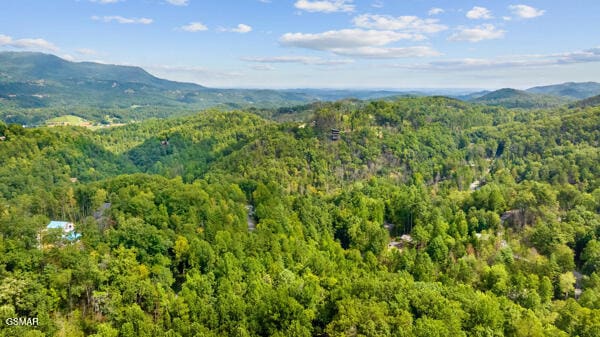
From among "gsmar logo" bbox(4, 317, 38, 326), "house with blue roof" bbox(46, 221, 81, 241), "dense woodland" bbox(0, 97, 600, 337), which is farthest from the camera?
"house with blue roof" bbox(46, 221, 81, 241)

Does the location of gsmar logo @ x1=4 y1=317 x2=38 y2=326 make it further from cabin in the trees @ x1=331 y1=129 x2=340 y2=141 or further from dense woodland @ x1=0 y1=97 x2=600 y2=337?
cabin in the trees @ x1=331 y1=129 x2=340 y2=141

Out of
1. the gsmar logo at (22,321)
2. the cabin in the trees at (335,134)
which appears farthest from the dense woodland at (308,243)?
the cabin in the trees at (335,134)

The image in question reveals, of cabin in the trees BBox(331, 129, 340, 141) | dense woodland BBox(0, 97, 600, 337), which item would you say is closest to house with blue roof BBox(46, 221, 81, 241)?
Result: dense woodland BBox(0, 97, 600, 337)

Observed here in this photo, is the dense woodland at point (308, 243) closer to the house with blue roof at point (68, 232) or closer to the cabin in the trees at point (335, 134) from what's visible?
the house with blue roof at point (68, 232)

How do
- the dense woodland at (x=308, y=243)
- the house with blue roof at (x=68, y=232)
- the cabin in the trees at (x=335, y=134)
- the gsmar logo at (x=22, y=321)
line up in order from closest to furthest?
the gsmar logo at (x=22, y=321)
the dense woodland at (x=308, y=243)
the house with blue roof at (x=68, y=232)
the cabin in the trees at (x=335, y=134)

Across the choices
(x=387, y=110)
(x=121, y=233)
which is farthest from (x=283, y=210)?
(x=387, y=110)

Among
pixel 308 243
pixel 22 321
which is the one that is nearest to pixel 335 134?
pixel 308 243

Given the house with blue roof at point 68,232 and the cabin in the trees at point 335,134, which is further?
the cabin in the trees at point 335,134
